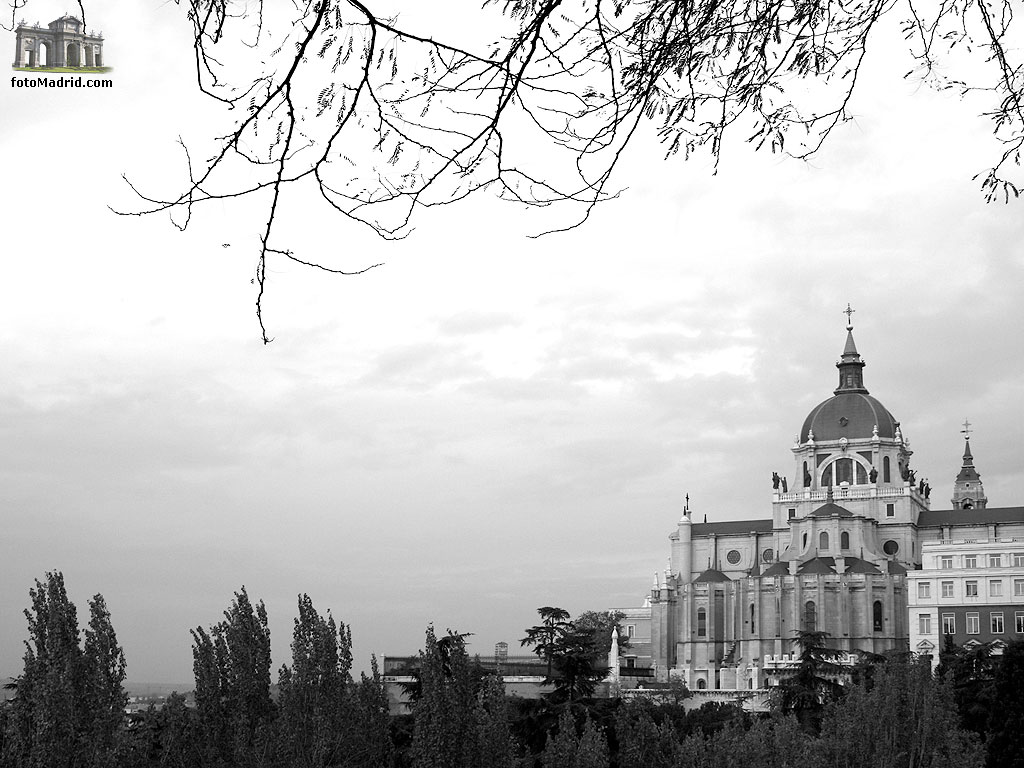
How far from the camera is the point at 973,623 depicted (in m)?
70.4

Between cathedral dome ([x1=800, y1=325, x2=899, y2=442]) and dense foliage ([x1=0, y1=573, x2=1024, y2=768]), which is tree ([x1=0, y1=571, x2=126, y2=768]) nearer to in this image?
dense foliage ([x1=0, y1=573, x2=1024, y2=768])

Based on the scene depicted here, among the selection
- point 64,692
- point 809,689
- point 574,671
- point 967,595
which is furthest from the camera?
point 967,595

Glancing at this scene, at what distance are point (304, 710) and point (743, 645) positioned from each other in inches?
2709

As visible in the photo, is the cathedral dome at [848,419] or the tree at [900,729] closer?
the tree at [900,729]

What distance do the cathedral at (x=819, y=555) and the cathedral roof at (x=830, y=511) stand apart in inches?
3.4

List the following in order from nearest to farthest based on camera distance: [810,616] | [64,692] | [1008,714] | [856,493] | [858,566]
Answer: [64,692] → [1008,714] → [810,616] → [858,566] → [856,493]

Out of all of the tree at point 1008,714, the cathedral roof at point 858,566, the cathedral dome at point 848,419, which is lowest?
the tree at point 1008,714

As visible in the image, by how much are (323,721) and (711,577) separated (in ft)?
240

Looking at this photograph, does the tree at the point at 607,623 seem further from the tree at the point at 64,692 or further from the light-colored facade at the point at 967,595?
the tree at the point at 64,692

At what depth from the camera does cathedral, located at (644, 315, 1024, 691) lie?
85.9 metres

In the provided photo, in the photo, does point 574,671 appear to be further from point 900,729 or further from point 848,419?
point 848,419

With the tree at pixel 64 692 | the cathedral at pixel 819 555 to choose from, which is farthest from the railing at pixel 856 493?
the tree at pixel 64 692

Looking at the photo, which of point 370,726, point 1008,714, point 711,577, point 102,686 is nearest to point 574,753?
point 370,726

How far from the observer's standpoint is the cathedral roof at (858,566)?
285ft
